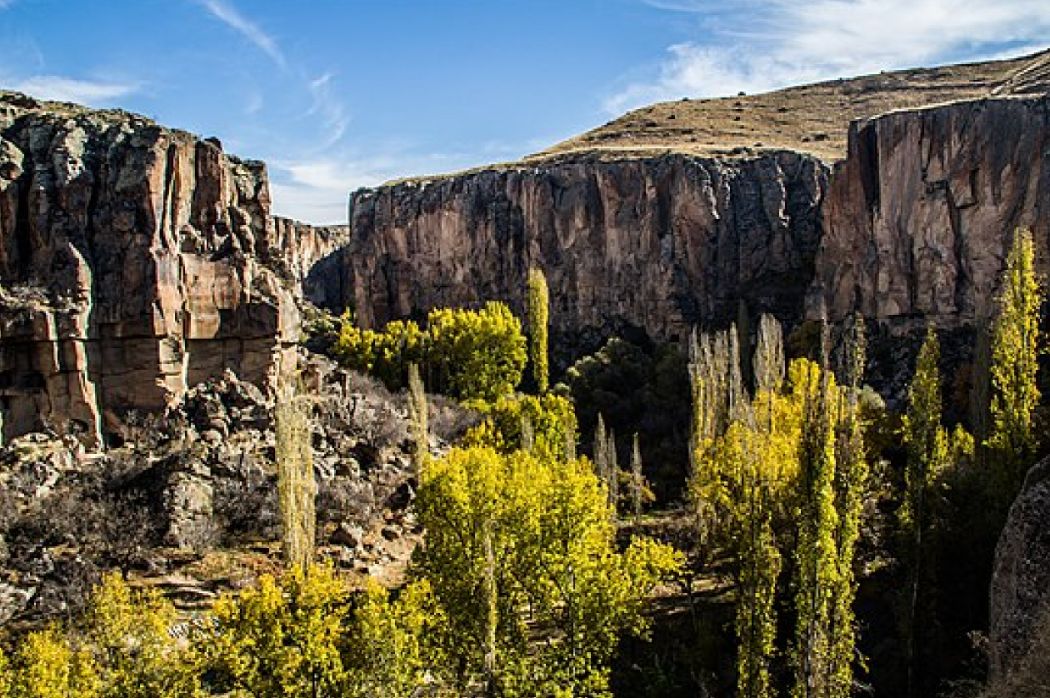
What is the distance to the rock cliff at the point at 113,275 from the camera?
23.9 metres

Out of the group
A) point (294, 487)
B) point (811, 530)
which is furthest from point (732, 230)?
point (811, 530)

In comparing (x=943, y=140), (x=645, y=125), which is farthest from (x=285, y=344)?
(x=645, y=125)

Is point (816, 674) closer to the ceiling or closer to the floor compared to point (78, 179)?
closer to the floor

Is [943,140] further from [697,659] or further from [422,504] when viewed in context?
[422,504]

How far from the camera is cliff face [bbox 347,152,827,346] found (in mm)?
52281

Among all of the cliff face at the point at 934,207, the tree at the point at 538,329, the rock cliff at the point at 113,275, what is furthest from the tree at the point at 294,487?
the tree at the point at 538,329

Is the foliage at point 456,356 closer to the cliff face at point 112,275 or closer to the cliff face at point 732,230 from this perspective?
the cliff face at point 732,230

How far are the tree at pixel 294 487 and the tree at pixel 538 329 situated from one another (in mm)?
28642

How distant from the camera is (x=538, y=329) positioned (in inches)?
2018

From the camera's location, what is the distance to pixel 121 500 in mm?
21750

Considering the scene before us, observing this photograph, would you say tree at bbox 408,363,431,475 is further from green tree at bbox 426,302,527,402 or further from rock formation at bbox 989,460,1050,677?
rock formation at bbox 989,460,1050,677

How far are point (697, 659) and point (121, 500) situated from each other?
14051 mm

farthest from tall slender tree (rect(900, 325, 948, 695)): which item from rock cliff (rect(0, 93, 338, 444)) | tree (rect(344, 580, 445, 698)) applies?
rock cliff (rect(0, 93, 338, 444))

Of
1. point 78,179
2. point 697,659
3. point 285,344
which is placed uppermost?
point 78,179
